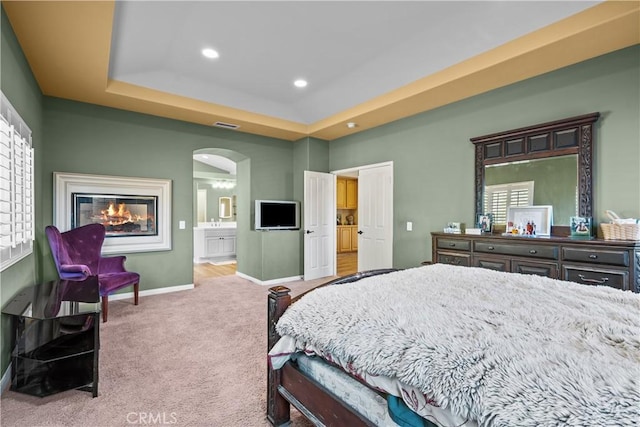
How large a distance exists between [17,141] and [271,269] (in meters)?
3.70

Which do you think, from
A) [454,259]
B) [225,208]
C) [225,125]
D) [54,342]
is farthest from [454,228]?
[225,208]

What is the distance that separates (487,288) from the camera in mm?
1789

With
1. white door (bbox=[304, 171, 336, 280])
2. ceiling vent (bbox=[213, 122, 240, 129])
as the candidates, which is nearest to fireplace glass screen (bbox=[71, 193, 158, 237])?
ceiling vent (bbox=[213, 122, 240, 129])

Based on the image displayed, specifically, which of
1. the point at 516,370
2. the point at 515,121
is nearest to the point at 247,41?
the point at 515,121

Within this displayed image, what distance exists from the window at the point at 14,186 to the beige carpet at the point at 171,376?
40.8 inches

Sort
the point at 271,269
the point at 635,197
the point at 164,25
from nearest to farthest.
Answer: the point at 635,197 < the point at 164,25 < the point at 271,269

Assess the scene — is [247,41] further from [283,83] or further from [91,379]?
[91,379]

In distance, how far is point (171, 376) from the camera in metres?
2.36

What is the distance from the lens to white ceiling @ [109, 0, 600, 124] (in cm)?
275

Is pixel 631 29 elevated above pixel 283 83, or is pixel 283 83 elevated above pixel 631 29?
pixel 283 83

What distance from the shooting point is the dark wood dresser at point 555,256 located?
2.43m

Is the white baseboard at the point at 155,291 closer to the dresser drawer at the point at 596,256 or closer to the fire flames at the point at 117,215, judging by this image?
the fire flames at the point at 117,215

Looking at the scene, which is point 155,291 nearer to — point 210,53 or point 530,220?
point 210,53

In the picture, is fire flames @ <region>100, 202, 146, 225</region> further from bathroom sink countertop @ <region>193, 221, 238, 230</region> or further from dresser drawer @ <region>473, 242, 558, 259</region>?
dresser drawer @ <region>473, 242, 558, 259</region>
